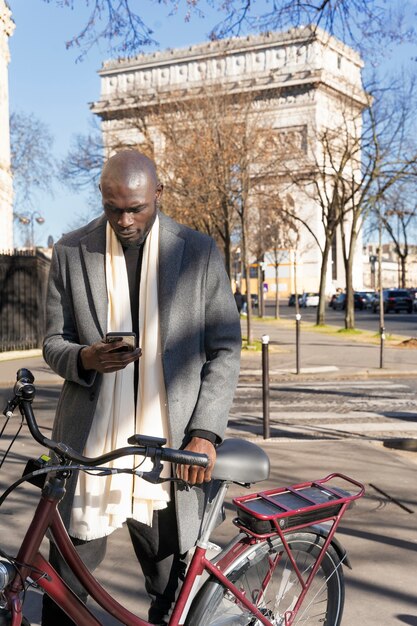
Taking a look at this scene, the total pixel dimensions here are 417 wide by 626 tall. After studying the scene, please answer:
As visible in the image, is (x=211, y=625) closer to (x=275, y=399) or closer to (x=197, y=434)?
(x=197, y=434)

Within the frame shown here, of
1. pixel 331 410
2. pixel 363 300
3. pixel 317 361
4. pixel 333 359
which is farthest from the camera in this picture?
pixel 363 300

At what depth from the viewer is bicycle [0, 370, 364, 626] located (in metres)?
2.47

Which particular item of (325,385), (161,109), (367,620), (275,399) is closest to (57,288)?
(367,620)

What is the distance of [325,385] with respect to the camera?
49.8 feet

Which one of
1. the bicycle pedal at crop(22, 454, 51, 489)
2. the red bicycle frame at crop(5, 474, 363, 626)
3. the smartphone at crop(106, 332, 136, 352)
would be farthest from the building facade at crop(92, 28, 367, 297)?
the bicycle pedal at crop(22, 454, 51, 489)

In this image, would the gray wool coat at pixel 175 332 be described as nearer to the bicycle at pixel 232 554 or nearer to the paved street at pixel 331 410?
the bicycle at pixel 232 554

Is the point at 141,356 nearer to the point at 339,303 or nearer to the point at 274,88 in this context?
the point at 274,88

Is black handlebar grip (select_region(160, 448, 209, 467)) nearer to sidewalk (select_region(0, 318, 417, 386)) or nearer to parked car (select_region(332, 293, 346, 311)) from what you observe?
sidewalk (select_region(0, 318, 417, 386))

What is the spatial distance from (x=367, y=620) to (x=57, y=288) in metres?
2.21

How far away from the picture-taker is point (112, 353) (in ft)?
9.00

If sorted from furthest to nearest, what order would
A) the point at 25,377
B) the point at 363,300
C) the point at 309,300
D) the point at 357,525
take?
1. the point at 309,300
2. the point at 363,300
3. the point at 357,525
4. the point at 25,377

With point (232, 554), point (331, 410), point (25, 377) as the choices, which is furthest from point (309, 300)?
point (25, 377)

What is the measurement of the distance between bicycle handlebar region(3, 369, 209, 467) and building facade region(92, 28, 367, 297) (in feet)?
28.0

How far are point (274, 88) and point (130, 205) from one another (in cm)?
3714
